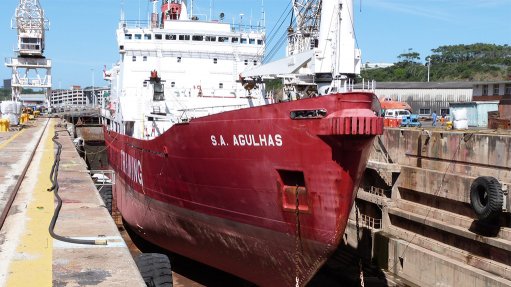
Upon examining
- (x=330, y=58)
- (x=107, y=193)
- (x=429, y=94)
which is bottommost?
(x=107, y=193)

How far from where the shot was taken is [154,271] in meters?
8.46

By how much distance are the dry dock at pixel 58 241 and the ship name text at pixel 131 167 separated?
109 inches

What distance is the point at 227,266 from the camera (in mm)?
13266

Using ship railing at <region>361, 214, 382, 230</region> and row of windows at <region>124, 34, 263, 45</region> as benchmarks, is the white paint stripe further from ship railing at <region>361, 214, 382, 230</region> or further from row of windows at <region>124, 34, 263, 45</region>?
row of windows at <region>124, 34, 263, 45</region>

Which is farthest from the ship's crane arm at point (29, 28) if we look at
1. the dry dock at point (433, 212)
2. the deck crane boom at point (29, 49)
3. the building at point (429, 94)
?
the dry dock at point (433, 212)

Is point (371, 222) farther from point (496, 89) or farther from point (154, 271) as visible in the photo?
point (496, 89)

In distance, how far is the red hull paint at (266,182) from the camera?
10242 millimetres

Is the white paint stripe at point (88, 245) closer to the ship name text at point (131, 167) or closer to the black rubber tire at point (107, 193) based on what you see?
the ship name text at point (131, 167)

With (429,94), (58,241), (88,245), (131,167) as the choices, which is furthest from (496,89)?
(58,241)

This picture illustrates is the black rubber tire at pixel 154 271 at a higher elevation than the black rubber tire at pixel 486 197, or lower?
lower

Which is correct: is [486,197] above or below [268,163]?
below

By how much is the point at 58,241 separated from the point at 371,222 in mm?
12659

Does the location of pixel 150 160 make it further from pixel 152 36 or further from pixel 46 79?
pixel 46 79

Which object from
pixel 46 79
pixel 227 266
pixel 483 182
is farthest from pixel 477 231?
pixel 46 79
